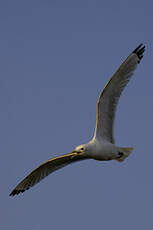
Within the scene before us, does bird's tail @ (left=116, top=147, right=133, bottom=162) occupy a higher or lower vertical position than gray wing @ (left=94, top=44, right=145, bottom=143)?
lower

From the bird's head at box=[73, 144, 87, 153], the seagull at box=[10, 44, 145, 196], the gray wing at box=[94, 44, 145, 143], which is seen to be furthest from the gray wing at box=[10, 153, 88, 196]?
the gray wing at box=[94, 44, 145, 143]

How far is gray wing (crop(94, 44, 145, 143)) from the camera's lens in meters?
10.4

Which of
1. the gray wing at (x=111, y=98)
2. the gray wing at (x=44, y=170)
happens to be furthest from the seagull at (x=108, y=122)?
the gray wing at (x=44, y=170)

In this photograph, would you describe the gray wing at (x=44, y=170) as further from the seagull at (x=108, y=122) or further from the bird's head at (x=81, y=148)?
the bird's head at (x=81, y=148)

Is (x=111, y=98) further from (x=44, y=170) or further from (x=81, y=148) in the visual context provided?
(x=44, y=170)

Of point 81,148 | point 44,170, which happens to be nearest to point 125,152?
point 81,148

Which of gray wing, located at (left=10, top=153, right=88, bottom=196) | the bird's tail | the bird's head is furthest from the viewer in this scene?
gray wing, located at (left=10, top=153, right=88, bottom=196)

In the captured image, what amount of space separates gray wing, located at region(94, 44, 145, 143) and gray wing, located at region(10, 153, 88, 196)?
0.94 meters

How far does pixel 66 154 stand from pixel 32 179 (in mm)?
1937

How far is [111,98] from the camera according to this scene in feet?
34.5

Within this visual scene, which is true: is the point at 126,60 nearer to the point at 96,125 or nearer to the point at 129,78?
the point at 129,78

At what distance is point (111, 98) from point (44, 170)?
3171mm

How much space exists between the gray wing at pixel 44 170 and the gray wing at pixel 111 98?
3.10ft

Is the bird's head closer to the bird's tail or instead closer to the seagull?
the seagull
